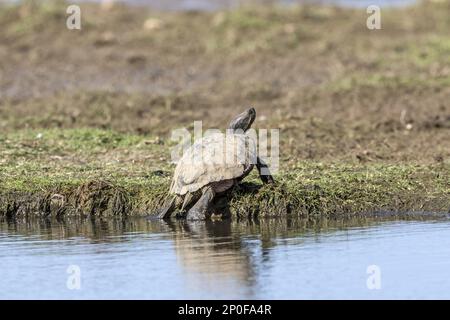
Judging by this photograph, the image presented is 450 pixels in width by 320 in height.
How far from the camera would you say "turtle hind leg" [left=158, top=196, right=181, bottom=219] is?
35.1 ft

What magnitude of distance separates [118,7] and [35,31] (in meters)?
2.13

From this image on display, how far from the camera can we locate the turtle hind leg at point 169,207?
10711mm

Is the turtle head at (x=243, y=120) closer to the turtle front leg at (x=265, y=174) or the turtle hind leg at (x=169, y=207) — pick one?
the turtle front leg at (x=265, y=174)

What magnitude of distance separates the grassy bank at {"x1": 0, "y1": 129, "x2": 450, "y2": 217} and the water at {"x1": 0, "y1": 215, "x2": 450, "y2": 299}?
251 mm

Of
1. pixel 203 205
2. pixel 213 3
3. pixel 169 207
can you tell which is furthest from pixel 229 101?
pixel 213 3

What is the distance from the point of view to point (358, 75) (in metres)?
17.2

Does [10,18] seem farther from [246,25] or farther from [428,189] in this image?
[428,189]

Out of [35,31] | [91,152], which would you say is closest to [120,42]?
[35,31]

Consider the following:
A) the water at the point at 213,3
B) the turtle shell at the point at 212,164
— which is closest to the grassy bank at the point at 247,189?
the turtle shell at the point at 212,164

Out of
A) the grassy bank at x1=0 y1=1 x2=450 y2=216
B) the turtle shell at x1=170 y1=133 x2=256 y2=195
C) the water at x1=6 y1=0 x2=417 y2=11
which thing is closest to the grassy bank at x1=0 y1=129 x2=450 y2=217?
the grassy bank at x1=0 y1=1 x2=450 y2=216

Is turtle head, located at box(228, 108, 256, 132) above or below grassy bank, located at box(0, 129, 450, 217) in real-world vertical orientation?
above

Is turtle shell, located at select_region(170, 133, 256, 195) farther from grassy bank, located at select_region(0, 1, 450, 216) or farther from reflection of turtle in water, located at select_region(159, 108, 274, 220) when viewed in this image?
grassy bank, located at select_region(0, 1, 450, 216)

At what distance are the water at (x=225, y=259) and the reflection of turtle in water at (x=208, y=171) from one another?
20 cm

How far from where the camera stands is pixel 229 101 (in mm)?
16594
